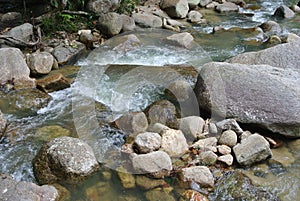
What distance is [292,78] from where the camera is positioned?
531cm

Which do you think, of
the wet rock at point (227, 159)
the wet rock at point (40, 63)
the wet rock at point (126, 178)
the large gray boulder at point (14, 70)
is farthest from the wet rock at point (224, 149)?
the wet rock at point (40, 63)

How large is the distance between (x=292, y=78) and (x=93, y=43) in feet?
17.8

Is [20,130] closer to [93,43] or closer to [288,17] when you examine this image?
[93,43]

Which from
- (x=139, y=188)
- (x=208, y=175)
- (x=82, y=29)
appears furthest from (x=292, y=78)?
(x=82, y=29)

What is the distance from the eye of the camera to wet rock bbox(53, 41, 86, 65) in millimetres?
7555

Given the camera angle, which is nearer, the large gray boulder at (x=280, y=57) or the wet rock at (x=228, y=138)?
the wet rock at (x=228, y=138)

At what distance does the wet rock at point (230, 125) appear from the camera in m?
4.95

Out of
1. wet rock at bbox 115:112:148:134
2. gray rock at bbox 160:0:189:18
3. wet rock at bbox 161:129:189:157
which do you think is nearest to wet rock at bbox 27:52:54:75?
wet rock at bbox 115:112:148:134

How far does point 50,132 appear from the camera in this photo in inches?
201

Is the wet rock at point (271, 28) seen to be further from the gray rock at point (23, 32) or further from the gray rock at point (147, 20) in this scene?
the gray rock at point (23, 32)

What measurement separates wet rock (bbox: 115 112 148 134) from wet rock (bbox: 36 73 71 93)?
186 centimetres

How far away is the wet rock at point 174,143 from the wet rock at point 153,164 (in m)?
0.30

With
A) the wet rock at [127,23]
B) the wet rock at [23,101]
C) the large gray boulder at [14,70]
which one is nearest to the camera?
the wet rock at [23,101]

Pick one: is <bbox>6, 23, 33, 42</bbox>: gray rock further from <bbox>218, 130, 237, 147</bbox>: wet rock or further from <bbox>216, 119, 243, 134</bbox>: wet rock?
<bbox>218, 130, 237, 147</bbox>: wet rock
